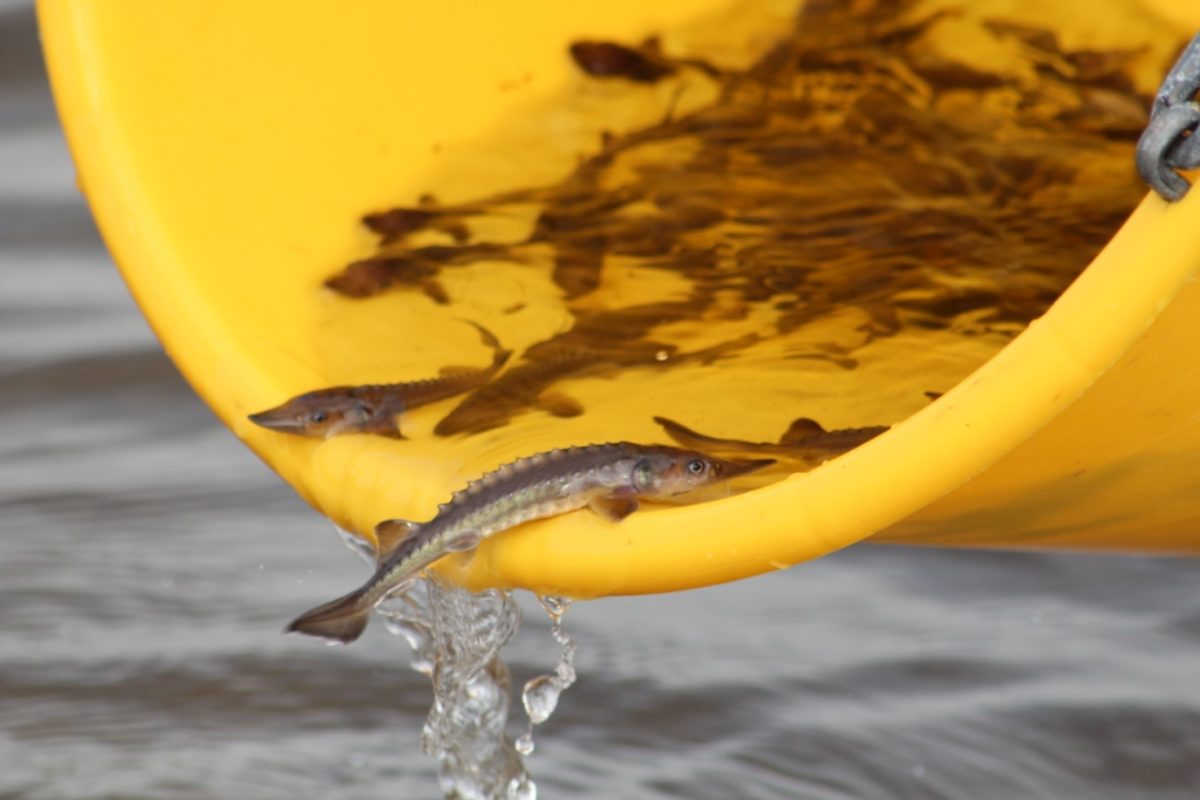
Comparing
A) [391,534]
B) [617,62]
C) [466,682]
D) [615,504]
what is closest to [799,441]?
[615,504]

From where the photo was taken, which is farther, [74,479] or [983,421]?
[74,479]

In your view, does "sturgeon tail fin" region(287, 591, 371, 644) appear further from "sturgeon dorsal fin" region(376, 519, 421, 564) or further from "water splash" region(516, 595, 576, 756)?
"water splash" region(516, 595, 576, 756)

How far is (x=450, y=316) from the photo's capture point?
91.5 inches

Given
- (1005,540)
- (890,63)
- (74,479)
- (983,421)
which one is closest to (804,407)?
(1005,540)

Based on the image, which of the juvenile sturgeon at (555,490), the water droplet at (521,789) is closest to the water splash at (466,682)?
the water droplet at (521,789)

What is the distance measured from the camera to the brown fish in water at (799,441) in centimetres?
193

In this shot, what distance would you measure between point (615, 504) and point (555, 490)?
59mm

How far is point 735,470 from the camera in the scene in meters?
1.81

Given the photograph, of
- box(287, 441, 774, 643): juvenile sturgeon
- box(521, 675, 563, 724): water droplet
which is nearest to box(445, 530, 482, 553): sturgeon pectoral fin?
box(287, 441, 774, 643): juvenile sturgeon

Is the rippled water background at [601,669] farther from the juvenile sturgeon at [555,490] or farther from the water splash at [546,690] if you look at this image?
the juvenile sturgeon at [555,490]

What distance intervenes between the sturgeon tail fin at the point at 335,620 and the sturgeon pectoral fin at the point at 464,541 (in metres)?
0.12

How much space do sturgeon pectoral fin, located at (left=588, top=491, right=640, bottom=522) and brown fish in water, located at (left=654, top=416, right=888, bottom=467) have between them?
0.87 feet

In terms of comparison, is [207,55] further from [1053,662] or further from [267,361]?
[1053,662]

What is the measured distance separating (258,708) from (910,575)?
1.20 m
